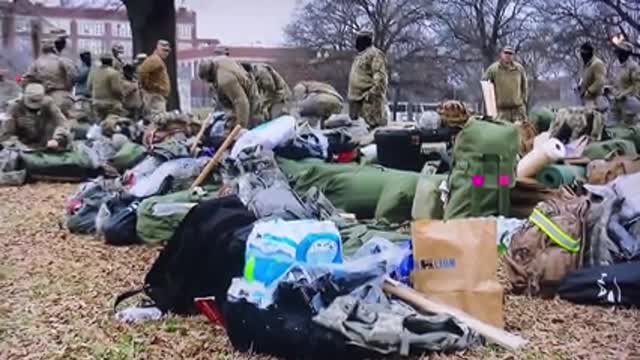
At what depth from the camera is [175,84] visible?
16.5 meters

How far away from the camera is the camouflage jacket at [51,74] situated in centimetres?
1258

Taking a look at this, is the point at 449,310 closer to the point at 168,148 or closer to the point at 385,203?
the point at 385,203

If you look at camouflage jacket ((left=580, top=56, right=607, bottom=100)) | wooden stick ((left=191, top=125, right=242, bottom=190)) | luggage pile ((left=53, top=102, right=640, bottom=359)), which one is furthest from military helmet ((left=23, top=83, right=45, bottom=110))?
camouflage jacket ((left=580, top=56, right=607, bottom=100))

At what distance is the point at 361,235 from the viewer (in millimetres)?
4711

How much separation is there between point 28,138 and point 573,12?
92.7ft

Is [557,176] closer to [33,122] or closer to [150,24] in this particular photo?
[33,122]

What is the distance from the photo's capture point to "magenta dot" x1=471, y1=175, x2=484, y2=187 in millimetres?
5639

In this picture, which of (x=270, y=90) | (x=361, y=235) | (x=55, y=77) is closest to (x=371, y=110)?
(x=270, y=90)

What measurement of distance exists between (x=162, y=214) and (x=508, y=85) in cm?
732

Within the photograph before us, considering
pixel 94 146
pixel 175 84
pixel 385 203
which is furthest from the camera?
pixel 175 84

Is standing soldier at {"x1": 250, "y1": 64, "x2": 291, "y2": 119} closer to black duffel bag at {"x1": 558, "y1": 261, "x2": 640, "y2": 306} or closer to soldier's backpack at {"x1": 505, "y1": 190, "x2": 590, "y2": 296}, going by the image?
soldier's backpack at {"x1": 505, "y1": 190, "x2": 590, "y2": 296}

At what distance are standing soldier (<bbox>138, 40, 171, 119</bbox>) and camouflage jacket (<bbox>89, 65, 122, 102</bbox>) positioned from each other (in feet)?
1.59

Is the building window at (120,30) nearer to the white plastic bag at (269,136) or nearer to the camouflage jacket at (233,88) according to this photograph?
the camouflage jacket at (233,88)

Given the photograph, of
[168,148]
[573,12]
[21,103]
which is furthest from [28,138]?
[573,12]
